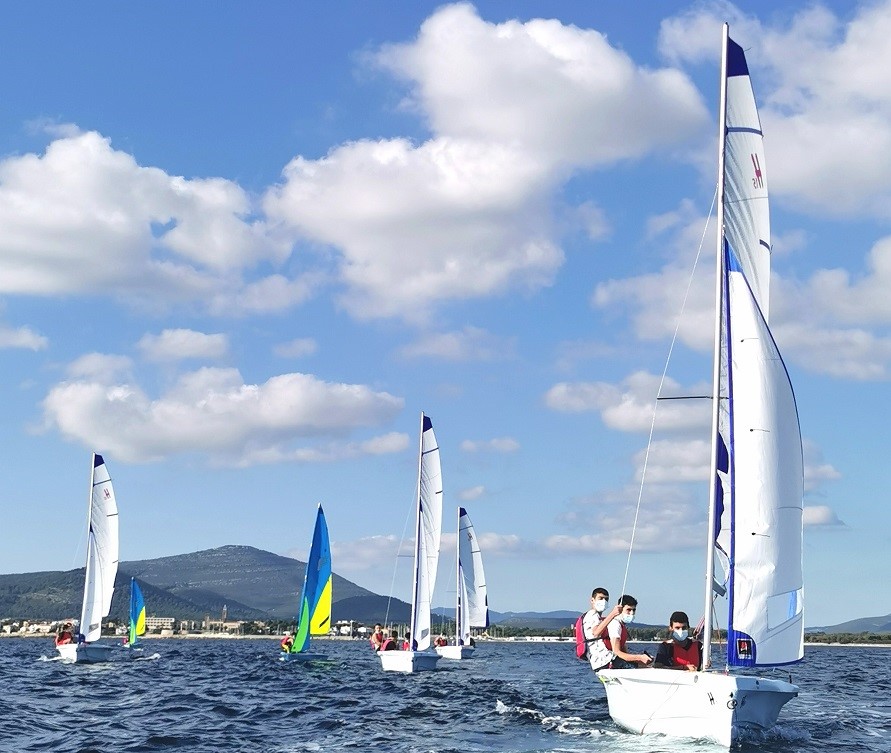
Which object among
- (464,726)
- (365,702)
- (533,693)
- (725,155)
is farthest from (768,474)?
(533,693)

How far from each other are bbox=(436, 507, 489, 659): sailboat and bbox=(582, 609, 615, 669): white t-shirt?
184 feet

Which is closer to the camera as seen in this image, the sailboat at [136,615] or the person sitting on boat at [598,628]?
the person sitting on boat at [598,628]

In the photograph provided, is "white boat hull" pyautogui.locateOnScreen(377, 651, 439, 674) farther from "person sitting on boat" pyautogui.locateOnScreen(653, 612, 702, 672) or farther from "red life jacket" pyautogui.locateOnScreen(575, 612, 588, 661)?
"person sitting on boat" pyautogui.locateOnScreen(653, 612, 702, 672)

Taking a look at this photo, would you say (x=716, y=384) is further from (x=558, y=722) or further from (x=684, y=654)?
(x=558, y=722)

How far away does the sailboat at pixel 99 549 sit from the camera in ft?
195

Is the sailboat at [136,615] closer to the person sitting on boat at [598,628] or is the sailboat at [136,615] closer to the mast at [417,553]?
the mast at [417,553]

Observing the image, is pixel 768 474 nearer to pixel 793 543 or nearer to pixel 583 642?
pixel 793 543

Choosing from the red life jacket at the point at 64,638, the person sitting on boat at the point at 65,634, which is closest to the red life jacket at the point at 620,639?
the person sitting on boat at the point at 65,634

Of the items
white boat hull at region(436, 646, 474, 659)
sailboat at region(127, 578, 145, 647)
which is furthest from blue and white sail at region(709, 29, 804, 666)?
sailboat at region(127, 578, 145, 647)

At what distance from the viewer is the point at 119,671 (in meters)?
49.2

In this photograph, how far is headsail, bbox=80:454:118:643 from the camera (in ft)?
198

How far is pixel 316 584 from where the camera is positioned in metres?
58.6

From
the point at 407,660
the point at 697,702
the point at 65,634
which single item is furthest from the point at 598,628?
the point at 65,634

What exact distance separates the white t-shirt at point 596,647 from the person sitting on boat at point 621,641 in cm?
15
